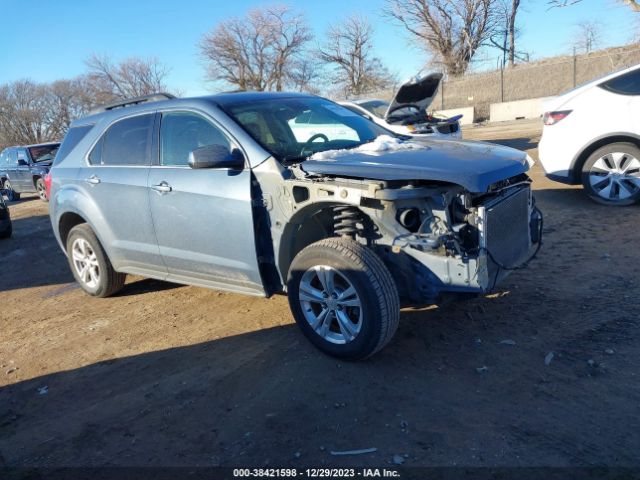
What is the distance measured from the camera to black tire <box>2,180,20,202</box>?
17.4 metres

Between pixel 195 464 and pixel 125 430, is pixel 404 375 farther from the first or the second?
pixel 125 430

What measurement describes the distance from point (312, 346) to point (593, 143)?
194 inches

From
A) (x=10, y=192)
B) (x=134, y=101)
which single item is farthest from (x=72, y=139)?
(x=10, y=192)

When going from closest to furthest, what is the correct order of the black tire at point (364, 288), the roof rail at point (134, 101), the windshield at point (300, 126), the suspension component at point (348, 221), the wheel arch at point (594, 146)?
the black tire at point (364, 288)
the suspension component at point (348, 221)
the windshield at point (300, 126)
the roof rail at point (134, 101)
the wheel arch at point (594, 146)

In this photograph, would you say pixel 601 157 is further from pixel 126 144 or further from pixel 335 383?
pixel 126 144

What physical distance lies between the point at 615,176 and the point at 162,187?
219 inches

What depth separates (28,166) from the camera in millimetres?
15867

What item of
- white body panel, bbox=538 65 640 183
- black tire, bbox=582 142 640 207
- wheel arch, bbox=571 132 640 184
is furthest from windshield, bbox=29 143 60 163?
black tire, bbox=582 142 640 207

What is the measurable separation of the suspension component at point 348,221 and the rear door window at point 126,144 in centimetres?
199

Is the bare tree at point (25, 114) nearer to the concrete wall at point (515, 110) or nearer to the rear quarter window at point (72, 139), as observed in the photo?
the concrete wall at point (515, 110)

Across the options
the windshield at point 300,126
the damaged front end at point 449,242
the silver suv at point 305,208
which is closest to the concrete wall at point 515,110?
the windshield at point 300,126

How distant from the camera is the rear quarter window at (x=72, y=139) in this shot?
17.5 ft

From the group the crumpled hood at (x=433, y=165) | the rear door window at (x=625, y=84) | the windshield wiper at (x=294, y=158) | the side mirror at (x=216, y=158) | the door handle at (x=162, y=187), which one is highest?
the rear door window at (x=625, y=84)

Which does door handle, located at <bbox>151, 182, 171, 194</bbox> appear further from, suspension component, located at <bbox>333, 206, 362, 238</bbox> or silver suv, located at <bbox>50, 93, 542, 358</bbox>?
suspension component, located at <bbox>333, 206, 362, 238</bbox>
